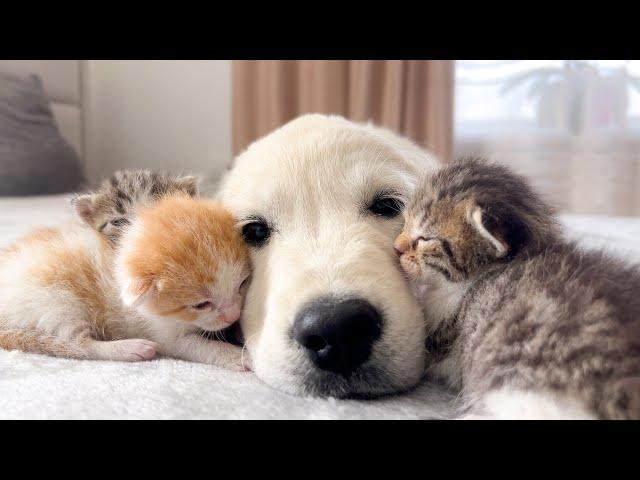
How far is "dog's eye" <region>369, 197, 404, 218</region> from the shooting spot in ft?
4.74

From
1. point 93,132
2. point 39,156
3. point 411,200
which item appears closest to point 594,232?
point 411,200

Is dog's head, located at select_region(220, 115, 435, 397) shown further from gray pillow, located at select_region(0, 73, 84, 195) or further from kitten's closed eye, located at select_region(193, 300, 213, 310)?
gray pillow, located at select_region(0, 73, 84, 195)

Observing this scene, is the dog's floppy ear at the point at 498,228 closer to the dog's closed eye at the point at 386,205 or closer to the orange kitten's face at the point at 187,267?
the dog's closed eye at the point at 386,205

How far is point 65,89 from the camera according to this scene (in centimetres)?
528

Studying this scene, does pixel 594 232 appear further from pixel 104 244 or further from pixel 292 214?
pixel 104 244

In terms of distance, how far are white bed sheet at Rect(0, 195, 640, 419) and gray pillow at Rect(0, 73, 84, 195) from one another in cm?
275

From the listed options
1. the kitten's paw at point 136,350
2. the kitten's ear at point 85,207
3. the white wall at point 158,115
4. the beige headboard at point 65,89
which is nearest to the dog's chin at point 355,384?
the kitten's paw at point 136,350

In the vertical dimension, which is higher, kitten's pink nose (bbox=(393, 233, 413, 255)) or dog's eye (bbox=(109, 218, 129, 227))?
kitten's pink nose (bbox=(393, 233, 413, 255))

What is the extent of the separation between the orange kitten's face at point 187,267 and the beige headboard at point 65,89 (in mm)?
3932

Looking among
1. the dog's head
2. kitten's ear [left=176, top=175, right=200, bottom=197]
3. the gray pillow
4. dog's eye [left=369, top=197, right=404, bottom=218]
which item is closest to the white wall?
the gray pillow

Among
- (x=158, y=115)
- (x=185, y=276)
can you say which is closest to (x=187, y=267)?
(x=185, y=276)

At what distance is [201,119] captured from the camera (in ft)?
18.4

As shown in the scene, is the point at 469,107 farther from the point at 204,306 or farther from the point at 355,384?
the point at 355,384

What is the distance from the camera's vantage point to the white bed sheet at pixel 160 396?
962 millimetres
